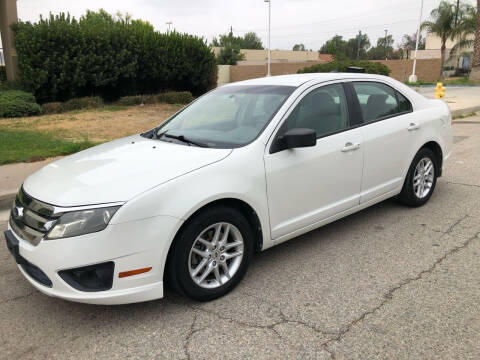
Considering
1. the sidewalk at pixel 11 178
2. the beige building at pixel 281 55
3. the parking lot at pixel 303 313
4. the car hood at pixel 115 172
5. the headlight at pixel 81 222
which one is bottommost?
the parking lot at pixel 303 313

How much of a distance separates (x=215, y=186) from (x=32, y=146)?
22.5 ft

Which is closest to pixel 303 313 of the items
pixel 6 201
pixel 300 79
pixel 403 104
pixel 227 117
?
pixel 227 117

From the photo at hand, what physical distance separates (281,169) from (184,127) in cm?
116

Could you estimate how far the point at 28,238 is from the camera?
2859 mm

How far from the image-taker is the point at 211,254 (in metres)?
3.16

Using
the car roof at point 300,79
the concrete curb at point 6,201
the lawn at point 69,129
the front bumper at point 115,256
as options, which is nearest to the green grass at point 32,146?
the lawn at point 69,129

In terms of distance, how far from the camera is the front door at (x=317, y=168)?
3.52 m

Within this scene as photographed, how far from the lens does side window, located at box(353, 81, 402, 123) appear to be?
14.3ft

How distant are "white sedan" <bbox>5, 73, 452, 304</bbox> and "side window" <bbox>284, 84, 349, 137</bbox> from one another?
12mm

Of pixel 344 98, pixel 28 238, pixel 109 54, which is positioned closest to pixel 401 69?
pixel 109 54

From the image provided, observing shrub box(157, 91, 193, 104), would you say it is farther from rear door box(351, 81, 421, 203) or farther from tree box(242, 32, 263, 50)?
tree box(242, 32, 263, 50)

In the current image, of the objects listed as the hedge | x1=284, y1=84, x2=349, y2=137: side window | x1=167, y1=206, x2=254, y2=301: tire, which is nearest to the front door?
x1=284, y1=84, x2=349, y2=137: side window

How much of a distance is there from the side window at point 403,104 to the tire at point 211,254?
2.54 metres

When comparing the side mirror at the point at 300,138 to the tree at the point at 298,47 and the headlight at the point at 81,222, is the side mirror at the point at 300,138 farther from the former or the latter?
the tree at the point at 298,47
